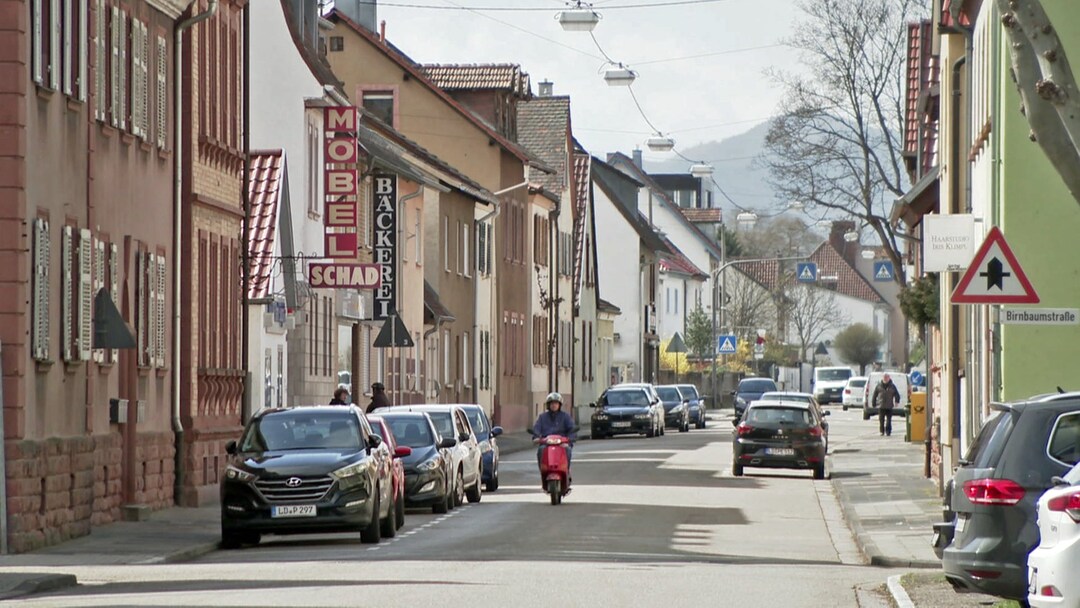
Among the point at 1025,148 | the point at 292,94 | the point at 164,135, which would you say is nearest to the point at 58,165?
the point at 164,135

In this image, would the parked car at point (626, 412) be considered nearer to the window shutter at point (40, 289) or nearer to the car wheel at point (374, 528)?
the car wheel at point (374, 528)

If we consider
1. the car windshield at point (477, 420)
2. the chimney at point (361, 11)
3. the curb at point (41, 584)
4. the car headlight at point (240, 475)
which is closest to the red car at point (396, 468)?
the car headlight at point (240, 475)

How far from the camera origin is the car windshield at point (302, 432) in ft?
80.9

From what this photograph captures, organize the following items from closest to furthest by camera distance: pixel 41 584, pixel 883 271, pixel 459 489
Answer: pixel 41 584
pixel 459 489
pixel 883 271

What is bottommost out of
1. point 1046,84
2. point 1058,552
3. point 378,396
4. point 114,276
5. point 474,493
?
point 474,493

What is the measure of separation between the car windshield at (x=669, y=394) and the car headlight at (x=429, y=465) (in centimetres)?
4460

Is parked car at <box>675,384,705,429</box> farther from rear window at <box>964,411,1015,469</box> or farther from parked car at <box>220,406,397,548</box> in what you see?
rear window at <box>964,411,1015,469</box>

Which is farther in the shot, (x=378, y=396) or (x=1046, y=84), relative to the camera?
(x=378, y=396)

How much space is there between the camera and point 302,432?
81.8ft

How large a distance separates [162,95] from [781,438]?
1565 centimetres

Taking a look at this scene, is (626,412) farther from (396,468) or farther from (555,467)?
(396,468)

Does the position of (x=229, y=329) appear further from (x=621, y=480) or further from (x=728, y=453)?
(x=728, y=453)

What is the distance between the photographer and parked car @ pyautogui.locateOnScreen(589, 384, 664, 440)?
6481 centimetres

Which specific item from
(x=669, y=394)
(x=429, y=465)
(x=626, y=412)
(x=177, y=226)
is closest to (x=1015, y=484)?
(x=429, y=465)
